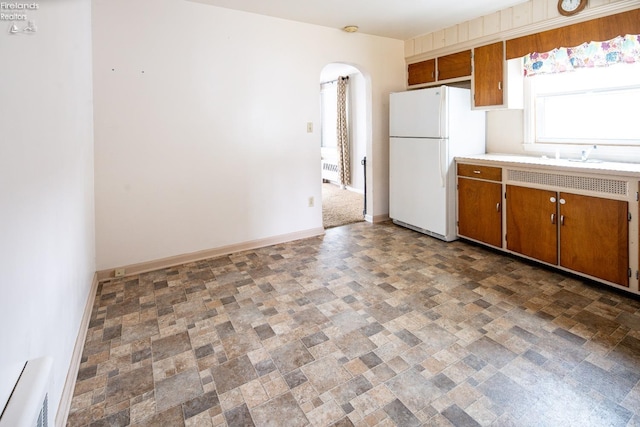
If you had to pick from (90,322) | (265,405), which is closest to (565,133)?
(265,405)

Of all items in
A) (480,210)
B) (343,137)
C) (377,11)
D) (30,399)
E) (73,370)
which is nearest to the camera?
(30,399)

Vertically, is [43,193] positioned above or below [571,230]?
above

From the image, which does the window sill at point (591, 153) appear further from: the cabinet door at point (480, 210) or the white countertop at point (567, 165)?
the cabinet door at point (480, 210)

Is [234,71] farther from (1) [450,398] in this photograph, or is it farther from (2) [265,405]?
(1) [450,398]

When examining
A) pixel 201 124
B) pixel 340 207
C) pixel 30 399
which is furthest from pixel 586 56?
pixel 30 399

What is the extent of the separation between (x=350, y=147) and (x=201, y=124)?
4274 millimetres

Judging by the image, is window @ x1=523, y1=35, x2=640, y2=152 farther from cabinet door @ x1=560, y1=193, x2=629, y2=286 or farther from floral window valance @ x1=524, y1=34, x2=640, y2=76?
cabinet door @ x1=560, y1=193, x2=629, y2=286

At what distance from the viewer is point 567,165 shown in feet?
9.66

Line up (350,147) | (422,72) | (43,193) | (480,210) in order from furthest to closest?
(350,147) → (422,72) → (480,210) → (43,193)

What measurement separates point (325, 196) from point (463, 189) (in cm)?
327

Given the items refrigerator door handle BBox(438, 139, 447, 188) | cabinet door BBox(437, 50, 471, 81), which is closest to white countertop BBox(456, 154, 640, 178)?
refrigerator door handle BBox(438, 139, 447, 188)

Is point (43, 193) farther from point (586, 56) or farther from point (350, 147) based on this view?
point (350, 147)

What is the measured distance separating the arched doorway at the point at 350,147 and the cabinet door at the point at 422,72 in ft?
2.89

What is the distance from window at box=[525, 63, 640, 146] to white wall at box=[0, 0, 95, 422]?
392 cm
